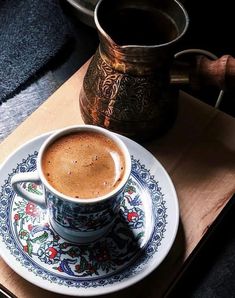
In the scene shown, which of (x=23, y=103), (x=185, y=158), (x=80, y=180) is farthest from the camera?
(x=23, y=103)

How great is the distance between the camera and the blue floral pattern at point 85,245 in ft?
1.90

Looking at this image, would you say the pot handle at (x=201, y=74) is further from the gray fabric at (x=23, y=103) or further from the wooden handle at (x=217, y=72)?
the gray fabric at (x=23, y=103)

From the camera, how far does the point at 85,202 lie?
0.54 m

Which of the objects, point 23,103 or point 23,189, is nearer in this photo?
point 23,189

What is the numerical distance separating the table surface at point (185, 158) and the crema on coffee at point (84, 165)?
0.35 ft

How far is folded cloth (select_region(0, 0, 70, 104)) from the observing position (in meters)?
0.87

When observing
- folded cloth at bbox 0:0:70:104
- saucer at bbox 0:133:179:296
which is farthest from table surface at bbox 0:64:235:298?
folded cloth at bbox 0:0:70:104

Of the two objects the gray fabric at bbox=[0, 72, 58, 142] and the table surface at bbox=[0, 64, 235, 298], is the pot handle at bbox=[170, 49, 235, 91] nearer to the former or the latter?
the table surface at bbox=[0, 64, 235, 298]

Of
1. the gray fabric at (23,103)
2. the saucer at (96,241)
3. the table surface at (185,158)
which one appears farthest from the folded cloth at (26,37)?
the saucer at (96,241)

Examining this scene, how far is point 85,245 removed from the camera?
0.61 meters

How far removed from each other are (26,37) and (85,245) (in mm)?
428

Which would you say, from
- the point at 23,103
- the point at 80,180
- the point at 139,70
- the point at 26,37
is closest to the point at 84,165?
the point at 80,180

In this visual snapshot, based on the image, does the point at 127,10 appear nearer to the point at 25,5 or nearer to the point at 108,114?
the point at 108,114

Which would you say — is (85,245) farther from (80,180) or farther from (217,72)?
(217,72)
